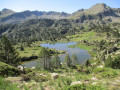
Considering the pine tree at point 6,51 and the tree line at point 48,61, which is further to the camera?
the tree line at point 48,61

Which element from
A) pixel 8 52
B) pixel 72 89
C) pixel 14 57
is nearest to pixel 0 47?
pixel 8 52

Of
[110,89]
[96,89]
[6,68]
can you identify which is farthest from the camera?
[6,68]

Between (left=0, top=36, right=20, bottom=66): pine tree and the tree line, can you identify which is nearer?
(left=0, top=36, right=20, bottom=66): pine tree

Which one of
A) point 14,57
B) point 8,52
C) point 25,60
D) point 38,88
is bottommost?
point 25,60

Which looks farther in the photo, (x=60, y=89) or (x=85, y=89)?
(x=60, y=89)

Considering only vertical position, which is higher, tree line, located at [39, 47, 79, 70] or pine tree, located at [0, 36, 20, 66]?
pine tree, located at [0, 36, 20, 66]

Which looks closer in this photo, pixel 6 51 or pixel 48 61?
pixel 6 51

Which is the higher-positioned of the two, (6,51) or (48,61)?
(6,51)

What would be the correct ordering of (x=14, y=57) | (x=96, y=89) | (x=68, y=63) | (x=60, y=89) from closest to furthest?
(x=96, y=89) < (x=60, y=89) < (x=14, y=57) < (x=68, y=63)

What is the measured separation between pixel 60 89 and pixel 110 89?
4.56m

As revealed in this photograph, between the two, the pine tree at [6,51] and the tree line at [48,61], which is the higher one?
the pine tree at [6,51]

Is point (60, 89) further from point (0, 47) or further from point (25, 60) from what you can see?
point (25, 60)

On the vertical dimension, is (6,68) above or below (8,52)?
above

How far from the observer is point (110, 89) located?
8.36 m
